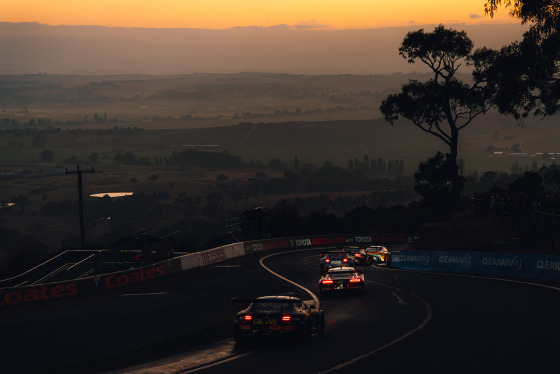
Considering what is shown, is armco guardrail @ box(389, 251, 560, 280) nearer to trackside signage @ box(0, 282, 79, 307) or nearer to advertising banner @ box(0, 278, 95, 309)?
advertising banner @ box(0, 278, 95, 309)

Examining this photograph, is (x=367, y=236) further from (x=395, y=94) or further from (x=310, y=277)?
(x=310, y=277)

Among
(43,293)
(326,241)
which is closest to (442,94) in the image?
(326,241)

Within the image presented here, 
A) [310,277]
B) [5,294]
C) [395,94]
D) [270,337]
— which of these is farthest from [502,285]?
[395,94]

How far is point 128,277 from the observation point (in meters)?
45.2

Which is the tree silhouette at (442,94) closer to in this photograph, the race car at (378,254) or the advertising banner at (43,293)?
the race car at (378,254)

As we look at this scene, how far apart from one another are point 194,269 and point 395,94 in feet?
117

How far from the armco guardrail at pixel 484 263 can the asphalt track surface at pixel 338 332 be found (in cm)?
195

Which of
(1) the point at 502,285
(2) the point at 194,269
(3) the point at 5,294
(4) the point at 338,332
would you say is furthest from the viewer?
(2) the point at 194,269

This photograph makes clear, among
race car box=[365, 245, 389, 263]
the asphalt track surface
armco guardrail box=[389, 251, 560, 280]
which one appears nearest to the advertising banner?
the asphalt track surface

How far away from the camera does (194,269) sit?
56688 mm

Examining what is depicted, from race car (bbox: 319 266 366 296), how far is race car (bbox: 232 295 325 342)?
42.5 feet

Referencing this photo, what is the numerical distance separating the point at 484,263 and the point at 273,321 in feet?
85.9

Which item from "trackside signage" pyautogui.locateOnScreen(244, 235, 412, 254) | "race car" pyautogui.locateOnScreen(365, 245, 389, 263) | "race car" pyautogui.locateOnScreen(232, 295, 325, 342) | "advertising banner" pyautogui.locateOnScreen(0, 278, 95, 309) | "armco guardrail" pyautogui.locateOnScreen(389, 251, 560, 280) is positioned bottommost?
"trackside signage" pyautogui.locateOnScreen(244, 235, 412, 254)

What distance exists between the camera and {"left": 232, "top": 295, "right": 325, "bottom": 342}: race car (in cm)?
2214
